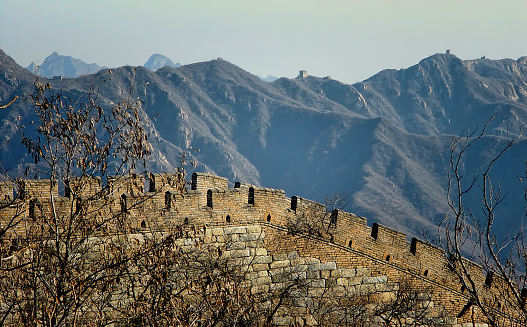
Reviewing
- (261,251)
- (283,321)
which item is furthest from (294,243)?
(283,321)

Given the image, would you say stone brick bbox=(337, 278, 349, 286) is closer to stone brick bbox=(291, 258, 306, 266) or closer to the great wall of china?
the great wall of china

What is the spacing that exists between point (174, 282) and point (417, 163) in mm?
137401

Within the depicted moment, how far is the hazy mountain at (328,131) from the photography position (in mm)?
126438

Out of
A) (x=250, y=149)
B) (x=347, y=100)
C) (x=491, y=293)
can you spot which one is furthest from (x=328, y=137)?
(x=491, y=293)

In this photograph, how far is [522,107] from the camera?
166 m

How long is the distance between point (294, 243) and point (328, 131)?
500ft

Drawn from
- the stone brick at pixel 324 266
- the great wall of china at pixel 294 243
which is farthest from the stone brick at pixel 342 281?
the stone brick at pixel 324 266

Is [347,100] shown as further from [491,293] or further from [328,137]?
[491,293]

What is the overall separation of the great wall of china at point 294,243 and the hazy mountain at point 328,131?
317 feet

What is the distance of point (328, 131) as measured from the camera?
164 m

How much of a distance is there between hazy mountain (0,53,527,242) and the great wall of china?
317ft

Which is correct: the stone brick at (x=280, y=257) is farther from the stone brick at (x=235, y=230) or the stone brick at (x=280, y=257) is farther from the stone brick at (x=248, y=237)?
the stone brick at (x=235, y=230)

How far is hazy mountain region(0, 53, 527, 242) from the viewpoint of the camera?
126m

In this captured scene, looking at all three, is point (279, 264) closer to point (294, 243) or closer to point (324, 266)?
point (294, 243)
